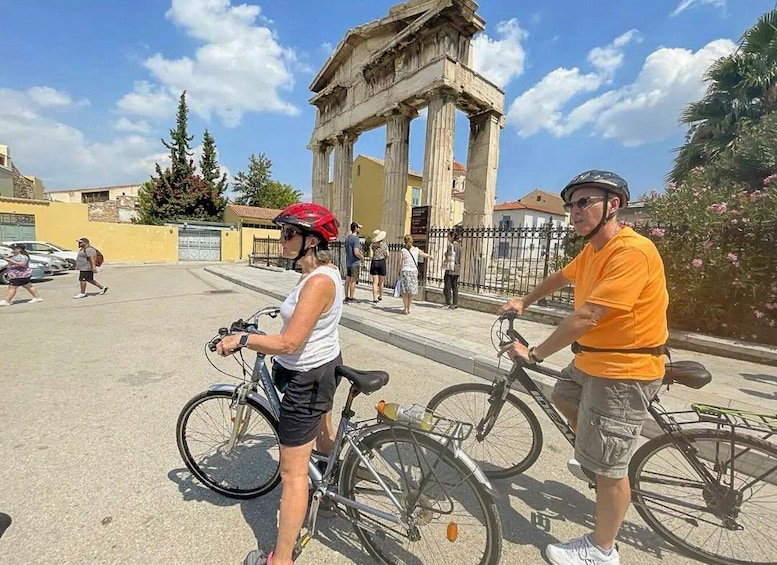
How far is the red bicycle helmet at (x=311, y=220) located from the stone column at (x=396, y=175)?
11.0m

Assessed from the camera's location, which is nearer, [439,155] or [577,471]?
[577,471]

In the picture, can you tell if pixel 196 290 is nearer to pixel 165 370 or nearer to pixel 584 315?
pixel 165 370

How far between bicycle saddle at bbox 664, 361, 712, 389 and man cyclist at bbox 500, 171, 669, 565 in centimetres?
29

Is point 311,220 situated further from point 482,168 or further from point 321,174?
point 321,174

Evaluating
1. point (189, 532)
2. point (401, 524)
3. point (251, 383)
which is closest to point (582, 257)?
point (401, 524)

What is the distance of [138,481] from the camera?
2.45 m

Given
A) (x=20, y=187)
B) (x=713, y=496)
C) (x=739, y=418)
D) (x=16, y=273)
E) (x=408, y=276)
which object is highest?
(x=20, y=187)

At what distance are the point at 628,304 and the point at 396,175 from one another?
12111mm

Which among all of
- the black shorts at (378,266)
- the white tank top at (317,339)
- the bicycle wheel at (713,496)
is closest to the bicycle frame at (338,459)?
the white tank top at (317,339)

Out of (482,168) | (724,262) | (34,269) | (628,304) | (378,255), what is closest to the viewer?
(628,304)

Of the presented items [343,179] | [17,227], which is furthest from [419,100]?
[17,227]

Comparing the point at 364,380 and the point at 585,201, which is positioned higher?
the point at 585,201

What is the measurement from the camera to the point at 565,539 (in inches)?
82.4

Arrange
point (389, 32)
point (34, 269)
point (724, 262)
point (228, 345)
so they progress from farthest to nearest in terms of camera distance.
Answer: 1. point (389, 32)
2. point (34, 269)
3. point (724, 262)
4. point (228, 345)
